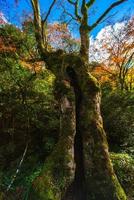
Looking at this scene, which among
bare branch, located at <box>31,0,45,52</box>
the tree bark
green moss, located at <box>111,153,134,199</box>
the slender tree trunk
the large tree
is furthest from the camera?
bare branch, located at <box>31,0,45,52</box>

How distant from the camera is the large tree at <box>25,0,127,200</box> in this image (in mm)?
5926

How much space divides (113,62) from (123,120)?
28.6 ft

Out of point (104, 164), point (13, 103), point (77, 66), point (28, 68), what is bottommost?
point (104, 164)

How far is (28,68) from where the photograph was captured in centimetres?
1136

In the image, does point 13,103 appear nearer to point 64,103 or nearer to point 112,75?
point 64,103

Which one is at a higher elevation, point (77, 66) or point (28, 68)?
point (28, 68)

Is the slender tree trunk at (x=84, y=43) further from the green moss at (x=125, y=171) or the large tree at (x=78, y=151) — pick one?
the green moss at (x=125, y=171)

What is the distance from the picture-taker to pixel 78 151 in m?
6.66

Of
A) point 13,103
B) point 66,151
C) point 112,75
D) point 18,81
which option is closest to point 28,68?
point 18,81

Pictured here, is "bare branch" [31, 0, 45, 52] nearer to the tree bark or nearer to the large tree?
the large tree

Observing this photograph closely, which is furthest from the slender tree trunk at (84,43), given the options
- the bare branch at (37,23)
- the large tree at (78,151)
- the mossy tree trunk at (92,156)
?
the mossy tree trunk at (92,156)

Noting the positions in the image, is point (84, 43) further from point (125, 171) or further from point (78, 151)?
point (125, 171)

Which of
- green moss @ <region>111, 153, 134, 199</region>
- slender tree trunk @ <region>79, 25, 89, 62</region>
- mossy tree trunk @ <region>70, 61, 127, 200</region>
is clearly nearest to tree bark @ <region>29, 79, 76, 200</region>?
mossy tree trunk @ <region>70, 61, 127, 200</region>

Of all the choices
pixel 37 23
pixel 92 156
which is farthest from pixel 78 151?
pixel 37 23
